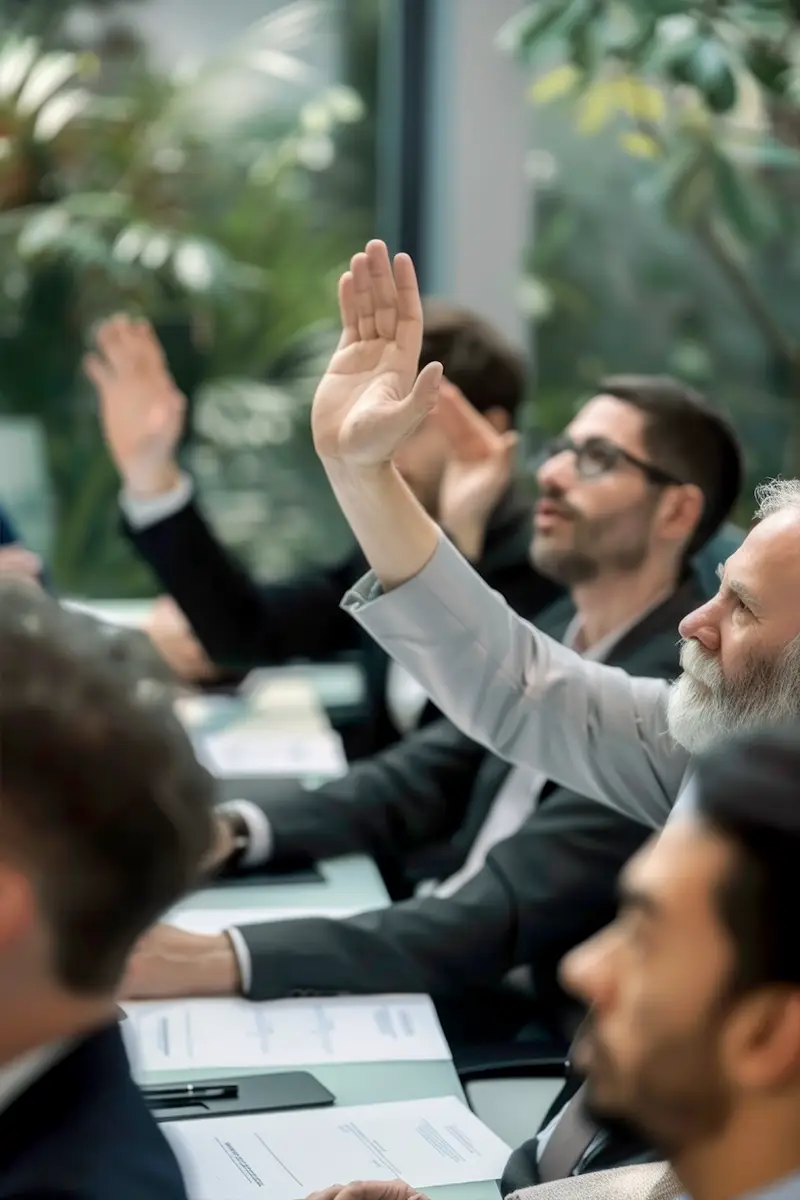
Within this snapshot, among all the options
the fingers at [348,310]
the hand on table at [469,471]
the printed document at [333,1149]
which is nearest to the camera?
the printed document at [333,1149]

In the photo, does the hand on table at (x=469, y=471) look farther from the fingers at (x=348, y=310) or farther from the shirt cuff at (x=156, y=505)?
the fingers at (x=348, y=310)

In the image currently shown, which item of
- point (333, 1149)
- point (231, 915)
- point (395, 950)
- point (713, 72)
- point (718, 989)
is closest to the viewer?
point (718, 989)

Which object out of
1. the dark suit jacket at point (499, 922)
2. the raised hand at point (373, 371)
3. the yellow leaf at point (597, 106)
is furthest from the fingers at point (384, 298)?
the yellow leaf at point (597, 106)

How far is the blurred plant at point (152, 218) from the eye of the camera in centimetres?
366

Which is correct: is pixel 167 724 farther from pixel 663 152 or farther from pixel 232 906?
pixel 663 152

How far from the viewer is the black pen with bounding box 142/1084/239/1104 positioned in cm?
141

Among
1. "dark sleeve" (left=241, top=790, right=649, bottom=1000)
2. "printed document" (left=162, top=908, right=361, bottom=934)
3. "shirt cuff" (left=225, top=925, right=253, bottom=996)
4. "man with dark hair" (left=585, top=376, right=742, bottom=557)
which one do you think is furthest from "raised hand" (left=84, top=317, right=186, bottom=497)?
"shirt cuff" (left=225, top=925, right=253, bottom=996)

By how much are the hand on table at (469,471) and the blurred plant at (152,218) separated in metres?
1.34

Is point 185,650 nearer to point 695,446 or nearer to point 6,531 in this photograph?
point 6,531

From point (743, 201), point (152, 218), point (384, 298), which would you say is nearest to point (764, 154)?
point (743, 201)

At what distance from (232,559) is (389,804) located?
3.14ft

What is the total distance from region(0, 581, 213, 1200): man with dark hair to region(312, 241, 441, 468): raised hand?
2.30 ft

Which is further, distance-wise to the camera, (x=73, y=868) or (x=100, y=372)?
(x=100, y=372)

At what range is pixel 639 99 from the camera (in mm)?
3238
